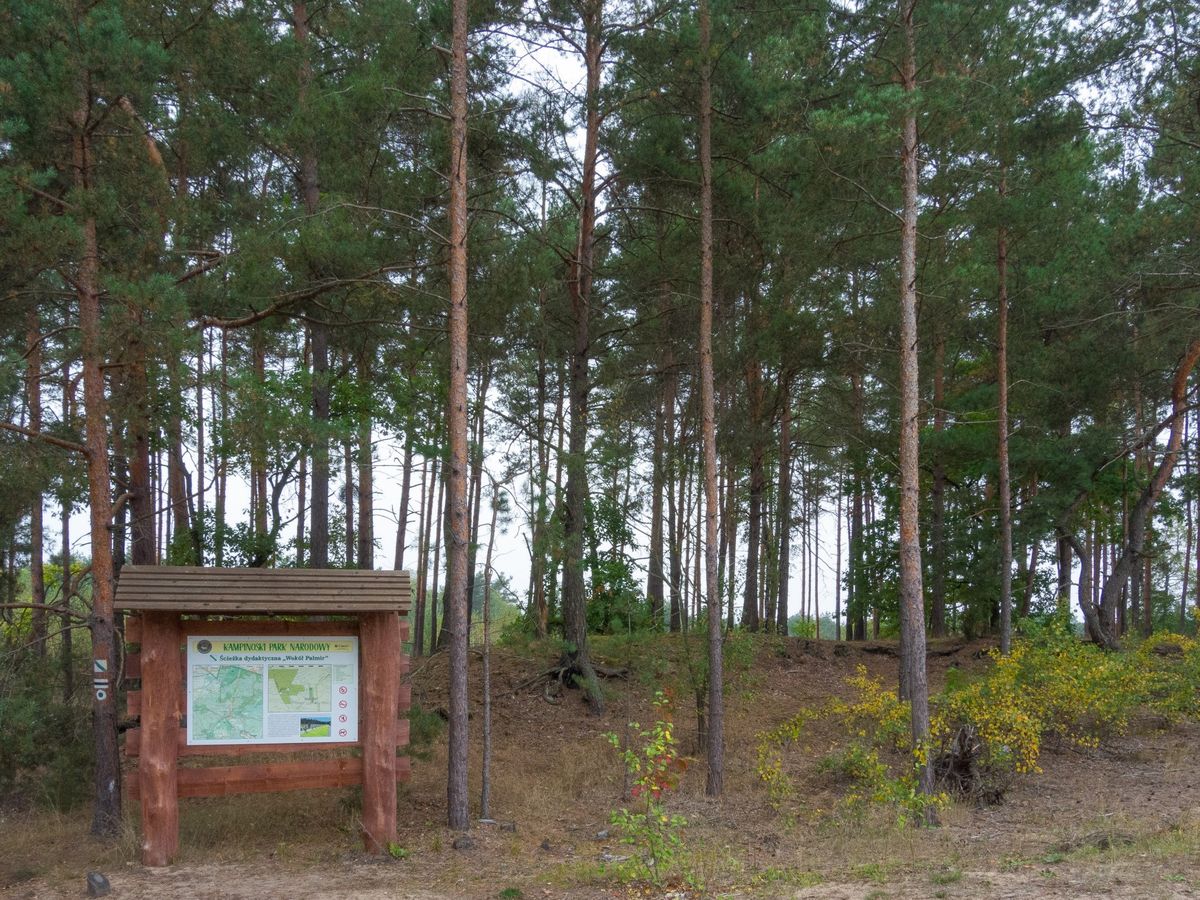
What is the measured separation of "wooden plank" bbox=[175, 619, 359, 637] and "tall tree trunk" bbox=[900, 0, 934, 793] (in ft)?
20.4

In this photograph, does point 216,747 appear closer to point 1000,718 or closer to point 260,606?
point 260,606

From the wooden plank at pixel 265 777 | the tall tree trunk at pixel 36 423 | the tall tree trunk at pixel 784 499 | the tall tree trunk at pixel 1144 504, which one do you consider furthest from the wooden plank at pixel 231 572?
the tall tree trunk at pixel 1144 504

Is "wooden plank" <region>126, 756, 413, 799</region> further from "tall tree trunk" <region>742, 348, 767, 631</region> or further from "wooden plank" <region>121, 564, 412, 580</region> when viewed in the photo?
"tall tree trunk" <region>742, 348, 767, 631</region>

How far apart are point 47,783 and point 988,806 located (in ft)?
36.7

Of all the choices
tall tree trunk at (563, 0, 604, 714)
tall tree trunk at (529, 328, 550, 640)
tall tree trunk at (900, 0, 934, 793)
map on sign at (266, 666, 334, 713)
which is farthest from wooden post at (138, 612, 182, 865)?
tall tree trunk at (900, 0, 934, 793)

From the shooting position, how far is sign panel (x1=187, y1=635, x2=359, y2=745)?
30.7 ft

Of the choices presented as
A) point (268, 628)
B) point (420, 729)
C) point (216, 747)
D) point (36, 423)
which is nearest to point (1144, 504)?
point (420, 729)

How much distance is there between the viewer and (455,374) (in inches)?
426

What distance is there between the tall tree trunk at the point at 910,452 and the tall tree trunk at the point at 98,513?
874 centimetres

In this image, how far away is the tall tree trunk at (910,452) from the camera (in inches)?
435

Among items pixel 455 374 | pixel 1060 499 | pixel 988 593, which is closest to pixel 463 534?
pixel 455 374

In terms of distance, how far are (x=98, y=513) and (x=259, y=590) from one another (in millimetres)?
2389

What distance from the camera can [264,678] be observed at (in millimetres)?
9492

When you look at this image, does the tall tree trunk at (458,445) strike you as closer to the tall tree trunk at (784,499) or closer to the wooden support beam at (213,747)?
the wooden support beam at (213,747)
